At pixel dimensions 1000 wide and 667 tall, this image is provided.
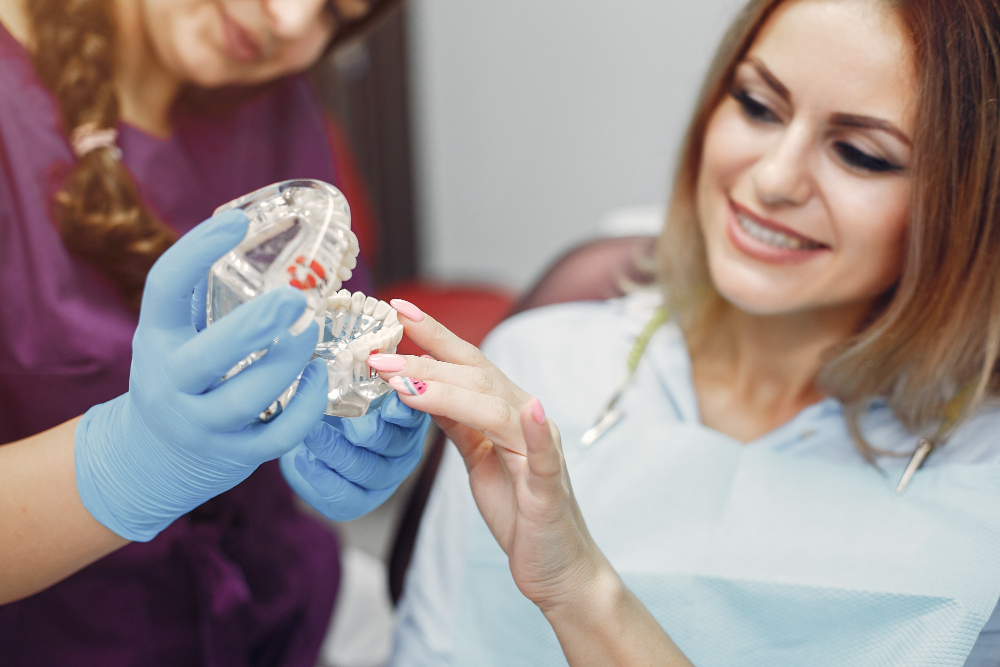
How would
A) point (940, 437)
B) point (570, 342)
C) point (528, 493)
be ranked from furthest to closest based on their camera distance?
point (570, 342) < point (940, 437) < point (528, 493)

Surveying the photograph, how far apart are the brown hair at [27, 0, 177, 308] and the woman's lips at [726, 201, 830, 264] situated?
74cm

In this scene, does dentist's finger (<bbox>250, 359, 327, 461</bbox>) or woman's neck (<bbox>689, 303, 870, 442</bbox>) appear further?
woman's neck (<bbox>689, 303, 870, 442</bbox>)

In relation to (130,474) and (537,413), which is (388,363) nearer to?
(537,413)

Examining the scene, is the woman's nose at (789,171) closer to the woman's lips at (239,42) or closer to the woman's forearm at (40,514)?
the woman's lips at (239,42)

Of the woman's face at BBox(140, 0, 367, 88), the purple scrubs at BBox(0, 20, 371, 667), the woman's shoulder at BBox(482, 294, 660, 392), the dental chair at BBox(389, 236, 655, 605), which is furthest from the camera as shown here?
the dental chair at BBox(389, 236, 655, 605)

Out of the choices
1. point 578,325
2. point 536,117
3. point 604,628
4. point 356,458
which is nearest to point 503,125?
point 536,117

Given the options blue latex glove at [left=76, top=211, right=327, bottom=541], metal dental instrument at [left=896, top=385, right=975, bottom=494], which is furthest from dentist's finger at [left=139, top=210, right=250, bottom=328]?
metal dental instrument at [left=896, top=385, right=975, bottom=494]

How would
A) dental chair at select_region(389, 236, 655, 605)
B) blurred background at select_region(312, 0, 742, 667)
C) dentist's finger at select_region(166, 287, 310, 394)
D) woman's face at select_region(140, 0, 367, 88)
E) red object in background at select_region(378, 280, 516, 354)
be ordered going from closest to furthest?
dentist's finger at select_region(166, 287, 310, 394) < woman's face at select_region(140, 0, 367, 88) < dental chair at select_region(389, 236, 655, 605) < red object in background at select_region(378, 280, 516, 354) < blurred background at select_region(312, 0, 742, 667)

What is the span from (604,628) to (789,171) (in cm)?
57

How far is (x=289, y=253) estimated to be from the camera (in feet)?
2.18

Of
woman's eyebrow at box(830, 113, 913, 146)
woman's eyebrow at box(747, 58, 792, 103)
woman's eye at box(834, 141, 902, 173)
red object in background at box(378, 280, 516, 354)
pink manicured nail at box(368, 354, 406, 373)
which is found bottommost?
red object in background at box(378, 280, 516, 354)

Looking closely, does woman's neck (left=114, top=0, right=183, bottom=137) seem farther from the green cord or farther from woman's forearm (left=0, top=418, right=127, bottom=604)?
the green cord

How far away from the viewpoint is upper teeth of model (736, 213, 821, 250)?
100 cm

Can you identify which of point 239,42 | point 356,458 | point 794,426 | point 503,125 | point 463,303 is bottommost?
point 463,303
